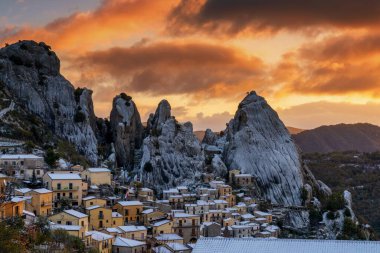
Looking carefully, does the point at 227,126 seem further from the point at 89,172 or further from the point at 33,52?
the point at 89,172

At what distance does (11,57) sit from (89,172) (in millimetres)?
42818

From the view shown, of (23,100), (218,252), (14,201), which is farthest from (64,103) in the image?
(218,252)

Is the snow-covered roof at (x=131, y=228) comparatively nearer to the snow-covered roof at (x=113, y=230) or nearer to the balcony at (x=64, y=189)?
the snow-covered roof at (x=113, y=230)

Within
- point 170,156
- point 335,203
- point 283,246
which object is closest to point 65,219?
point 283,246

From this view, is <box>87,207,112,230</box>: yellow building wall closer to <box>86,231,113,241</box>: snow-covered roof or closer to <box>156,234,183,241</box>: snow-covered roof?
<box>156,234,183,241</box>: snow-covered roof

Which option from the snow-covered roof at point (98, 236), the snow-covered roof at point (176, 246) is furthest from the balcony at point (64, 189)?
the snow-covered roof at point (176, 246)

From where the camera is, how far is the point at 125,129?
421 feet

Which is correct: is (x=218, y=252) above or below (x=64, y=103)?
below

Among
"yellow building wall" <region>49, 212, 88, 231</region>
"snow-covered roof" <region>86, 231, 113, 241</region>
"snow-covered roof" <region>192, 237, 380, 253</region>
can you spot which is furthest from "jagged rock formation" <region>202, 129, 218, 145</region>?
"snow-covered roof" <region>192, 237, 380, 253</region>

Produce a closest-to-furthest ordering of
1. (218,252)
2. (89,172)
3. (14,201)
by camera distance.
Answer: (218,252)
(14,201)
(89,172)

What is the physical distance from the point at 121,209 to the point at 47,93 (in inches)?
1830

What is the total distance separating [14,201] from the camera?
61.2 m

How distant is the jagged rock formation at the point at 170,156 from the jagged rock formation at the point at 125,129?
5.75 metres

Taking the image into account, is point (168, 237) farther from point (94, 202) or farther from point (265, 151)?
point (265, 151)
